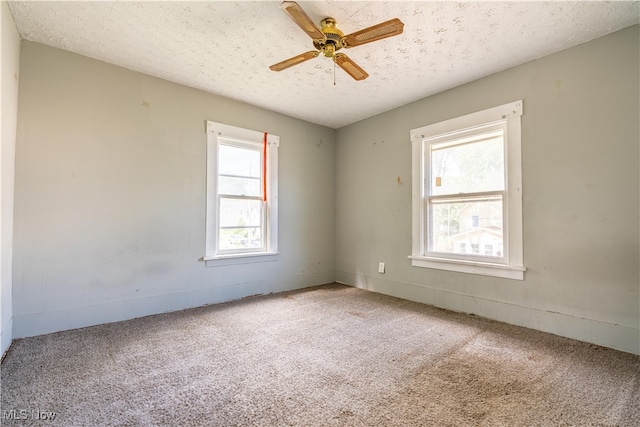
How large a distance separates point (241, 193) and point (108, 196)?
1.43 meters

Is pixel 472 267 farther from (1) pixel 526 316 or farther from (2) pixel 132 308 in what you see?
(2) pixel 132 308

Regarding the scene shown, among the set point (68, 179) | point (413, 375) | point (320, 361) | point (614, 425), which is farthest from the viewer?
point (68, 179)

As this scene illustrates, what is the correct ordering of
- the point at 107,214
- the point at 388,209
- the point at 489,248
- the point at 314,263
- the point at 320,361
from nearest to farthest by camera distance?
the point at 320,361, the point at 107,214, the point at 489,248, the point at 388,209, the point at 314,263

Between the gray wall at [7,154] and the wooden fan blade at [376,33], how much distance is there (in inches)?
94.4

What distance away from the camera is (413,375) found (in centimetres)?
194

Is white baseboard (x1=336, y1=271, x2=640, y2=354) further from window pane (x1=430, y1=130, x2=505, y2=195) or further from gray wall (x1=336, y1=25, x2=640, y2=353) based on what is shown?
window pane (x1=430, y1=130, x2=505, y2=195)

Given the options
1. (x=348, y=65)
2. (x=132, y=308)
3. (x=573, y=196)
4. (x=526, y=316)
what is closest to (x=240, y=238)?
(x=132, y=308)

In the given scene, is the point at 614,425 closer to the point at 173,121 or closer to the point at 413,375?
the point at 413,375

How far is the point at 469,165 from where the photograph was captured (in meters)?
3.31

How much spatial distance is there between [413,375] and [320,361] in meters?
0.64

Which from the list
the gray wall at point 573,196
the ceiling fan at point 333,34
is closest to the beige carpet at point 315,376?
the gray wall at point 573,196

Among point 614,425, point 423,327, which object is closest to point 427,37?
point 423,327

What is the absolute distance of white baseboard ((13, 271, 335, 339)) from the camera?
253 cm

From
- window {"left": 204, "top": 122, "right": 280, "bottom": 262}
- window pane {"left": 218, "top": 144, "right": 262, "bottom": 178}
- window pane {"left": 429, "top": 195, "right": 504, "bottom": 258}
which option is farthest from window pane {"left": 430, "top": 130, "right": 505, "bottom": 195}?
window pane {"left": 218, "top": 144, "right": 262, "bottom": 178}
